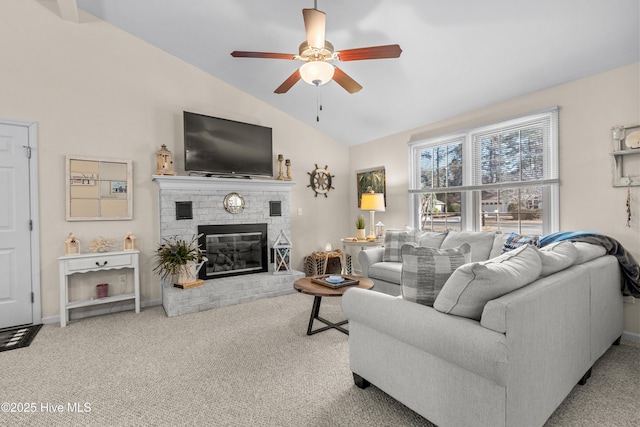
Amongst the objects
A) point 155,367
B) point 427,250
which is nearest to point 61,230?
point 155,367

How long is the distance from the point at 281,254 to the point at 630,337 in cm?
382

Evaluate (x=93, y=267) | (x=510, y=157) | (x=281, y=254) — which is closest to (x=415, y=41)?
(x=510, y=157)

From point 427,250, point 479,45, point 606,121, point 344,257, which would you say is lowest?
point 344,257

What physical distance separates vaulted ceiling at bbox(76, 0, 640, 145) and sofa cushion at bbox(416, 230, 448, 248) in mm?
1594

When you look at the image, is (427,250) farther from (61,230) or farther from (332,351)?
(61,230)

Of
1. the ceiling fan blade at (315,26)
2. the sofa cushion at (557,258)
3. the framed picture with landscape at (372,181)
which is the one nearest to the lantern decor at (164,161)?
the ceiling fan blade at (315,26)

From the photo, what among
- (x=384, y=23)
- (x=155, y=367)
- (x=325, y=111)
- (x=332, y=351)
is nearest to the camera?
(x=155, y=367)

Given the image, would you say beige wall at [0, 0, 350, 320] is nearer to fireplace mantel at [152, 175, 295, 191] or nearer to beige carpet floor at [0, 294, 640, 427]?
fireplace mantel at [152, 175, 295, 191]

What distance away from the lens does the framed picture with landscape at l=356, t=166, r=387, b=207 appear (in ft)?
17.2

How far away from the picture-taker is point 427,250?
1.78 meters

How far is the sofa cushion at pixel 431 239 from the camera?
391cm

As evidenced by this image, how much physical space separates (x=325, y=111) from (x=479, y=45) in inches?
93.3

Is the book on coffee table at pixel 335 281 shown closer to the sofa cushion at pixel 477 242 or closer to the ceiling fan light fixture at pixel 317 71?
the sofa cushion at pixel 477 242

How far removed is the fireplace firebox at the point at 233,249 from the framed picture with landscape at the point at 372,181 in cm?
192
